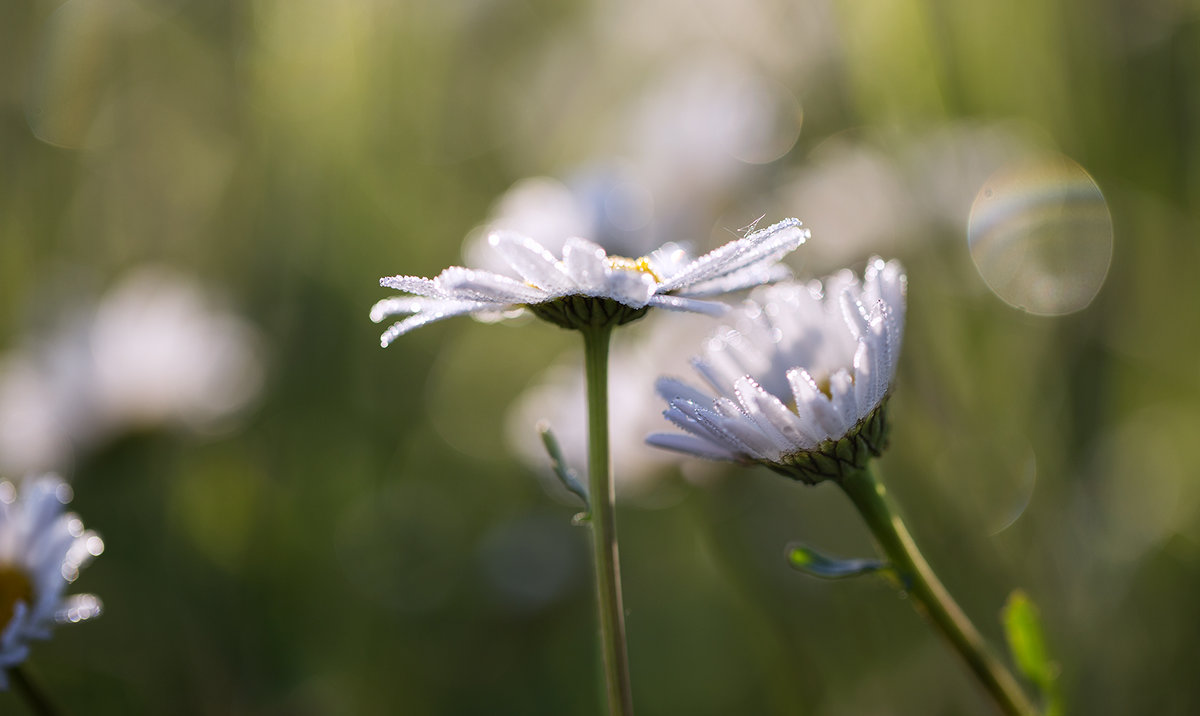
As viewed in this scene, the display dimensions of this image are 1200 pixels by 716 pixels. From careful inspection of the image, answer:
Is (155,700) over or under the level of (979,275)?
under

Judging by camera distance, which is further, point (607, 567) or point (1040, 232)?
point (1040, 232)

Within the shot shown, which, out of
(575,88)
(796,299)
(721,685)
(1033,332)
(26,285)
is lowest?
(721,685)

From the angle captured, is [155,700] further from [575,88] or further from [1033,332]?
[575,88]

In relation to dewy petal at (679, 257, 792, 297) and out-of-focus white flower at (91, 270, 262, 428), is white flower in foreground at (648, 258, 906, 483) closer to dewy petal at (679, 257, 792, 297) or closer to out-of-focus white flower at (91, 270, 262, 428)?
dewy petal at (679, 257, 792, 297)

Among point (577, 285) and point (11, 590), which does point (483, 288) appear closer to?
point (577, 285)

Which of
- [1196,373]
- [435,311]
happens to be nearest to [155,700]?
[435,311]

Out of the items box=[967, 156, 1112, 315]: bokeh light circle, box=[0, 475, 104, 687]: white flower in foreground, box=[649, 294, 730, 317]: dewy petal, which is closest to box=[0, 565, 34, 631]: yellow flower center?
box=[0, 475, 104, 687]: white flower in foreground

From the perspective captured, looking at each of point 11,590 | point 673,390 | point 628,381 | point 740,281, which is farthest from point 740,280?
point 11,590
